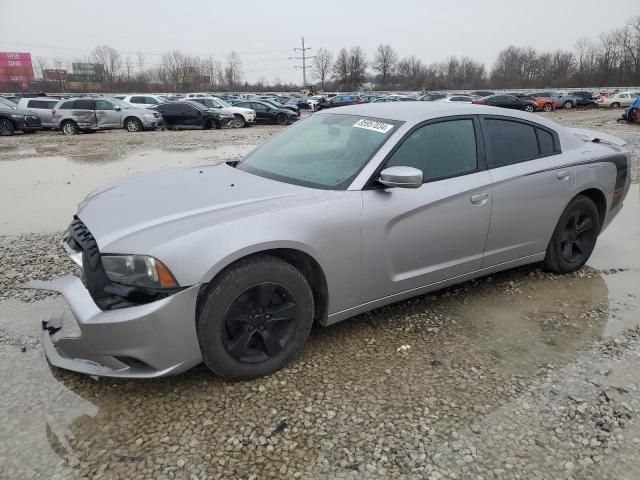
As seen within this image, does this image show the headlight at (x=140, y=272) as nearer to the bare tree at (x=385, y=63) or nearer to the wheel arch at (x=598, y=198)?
the wheel arch at (x=598, y=198)

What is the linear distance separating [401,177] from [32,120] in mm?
21035

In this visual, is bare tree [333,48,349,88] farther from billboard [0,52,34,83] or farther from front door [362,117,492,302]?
front door [362,117,492,302]

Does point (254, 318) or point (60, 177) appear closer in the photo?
point (254, 318)

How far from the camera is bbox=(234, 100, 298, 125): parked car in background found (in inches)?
1033

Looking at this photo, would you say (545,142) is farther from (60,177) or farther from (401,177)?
(60,177)

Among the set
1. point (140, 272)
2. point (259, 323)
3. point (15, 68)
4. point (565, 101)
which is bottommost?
point (565, 101)

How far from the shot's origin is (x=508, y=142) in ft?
12.6

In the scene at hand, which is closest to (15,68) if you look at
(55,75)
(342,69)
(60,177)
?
(55,75)

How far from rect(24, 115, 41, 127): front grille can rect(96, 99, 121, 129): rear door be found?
2.29 meters

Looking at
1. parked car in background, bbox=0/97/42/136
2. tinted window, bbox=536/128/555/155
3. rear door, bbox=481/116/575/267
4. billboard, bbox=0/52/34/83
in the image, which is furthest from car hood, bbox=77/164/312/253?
billboard, bbox=0/52/34/83

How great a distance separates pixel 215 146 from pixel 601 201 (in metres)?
12.8

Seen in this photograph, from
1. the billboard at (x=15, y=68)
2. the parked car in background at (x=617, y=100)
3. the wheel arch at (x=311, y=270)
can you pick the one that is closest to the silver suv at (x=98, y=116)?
the wheel arch at (x=311, y=270)

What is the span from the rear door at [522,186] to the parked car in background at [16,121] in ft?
67.8

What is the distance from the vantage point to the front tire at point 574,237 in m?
4.22
